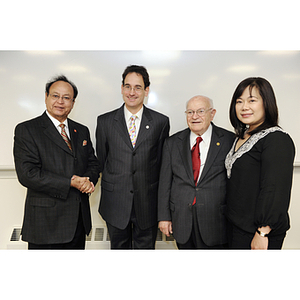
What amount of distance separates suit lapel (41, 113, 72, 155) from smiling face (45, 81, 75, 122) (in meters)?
0.09

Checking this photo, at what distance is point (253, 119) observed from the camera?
172 cm

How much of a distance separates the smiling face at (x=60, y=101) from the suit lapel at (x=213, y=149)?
128cm

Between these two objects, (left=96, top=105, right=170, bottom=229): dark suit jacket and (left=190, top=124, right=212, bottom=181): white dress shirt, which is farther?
(left=96, top=105, right=170, bottom=229): dark suit jacket

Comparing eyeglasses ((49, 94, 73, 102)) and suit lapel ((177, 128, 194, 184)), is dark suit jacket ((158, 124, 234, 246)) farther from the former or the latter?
eyeglasses ((49, 94, 73, 102))

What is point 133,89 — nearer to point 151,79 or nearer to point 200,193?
point 151,79

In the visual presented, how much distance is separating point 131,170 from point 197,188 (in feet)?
1.96

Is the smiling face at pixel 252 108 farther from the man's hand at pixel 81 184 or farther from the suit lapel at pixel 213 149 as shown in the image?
the man's hand at pixel 81 184

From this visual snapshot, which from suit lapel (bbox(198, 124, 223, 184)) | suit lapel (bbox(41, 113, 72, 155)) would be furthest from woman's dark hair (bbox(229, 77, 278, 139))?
suit lapel (bbox(41, 113, 72, 155))

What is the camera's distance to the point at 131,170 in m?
2.09

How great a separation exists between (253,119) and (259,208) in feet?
2.07

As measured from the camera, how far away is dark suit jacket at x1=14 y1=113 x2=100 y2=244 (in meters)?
1.93

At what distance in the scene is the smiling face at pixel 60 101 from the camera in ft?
6.75
